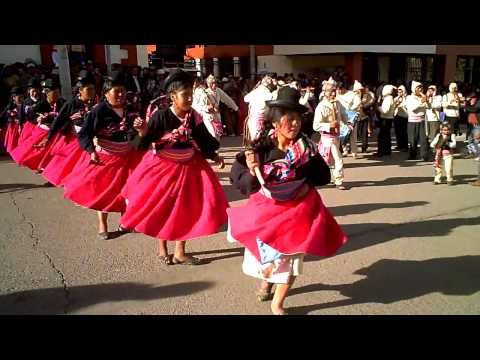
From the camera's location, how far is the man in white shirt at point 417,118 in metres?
9.60

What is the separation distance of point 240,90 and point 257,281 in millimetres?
11631

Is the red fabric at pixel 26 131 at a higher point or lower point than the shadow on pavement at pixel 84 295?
higher

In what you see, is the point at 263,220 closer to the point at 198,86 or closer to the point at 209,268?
the point at 209,268

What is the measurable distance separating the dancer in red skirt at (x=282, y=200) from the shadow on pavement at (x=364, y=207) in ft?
9.43

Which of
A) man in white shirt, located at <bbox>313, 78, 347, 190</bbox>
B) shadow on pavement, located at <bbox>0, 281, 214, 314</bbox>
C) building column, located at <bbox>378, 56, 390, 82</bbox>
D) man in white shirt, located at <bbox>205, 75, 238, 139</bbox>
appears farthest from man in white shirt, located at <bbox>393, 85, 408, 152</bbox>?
building column, located at <bbox>378, 56, 390, 82</bbox>

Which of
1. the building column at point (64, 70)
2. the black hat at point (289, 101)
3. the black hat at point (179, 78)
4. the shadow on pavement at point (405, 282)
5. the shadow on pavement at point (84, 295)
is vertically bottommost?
the shadow on pavement at point (405, 282)

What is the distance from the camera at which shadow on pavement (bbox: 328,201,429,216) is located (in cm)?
614

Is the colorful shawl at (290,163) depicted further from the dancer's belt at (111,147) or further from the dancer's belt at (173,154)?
the dancer's belt at (111,147)

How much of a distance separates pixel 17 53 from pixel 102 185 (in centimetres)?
1193

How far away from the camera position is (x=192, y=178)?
4254 mm

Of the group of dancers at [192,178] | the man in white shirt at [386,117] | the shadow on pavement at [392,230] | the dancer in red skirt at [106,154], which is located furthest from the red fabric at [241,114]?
the dancer in red skirt at [106,154]

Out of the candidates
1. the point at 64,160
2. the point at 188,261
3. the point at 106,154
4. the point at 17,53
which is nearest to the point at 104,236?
the point at 106,154

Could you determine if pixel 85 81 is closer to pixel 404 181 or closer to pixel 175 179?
pixel 175 179

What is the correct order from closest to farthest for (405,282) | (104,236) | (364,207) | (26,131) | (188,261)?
1. (405,282)
2. (188,261)
3. (104,236)
4. (364,207)
5. (26,131)
